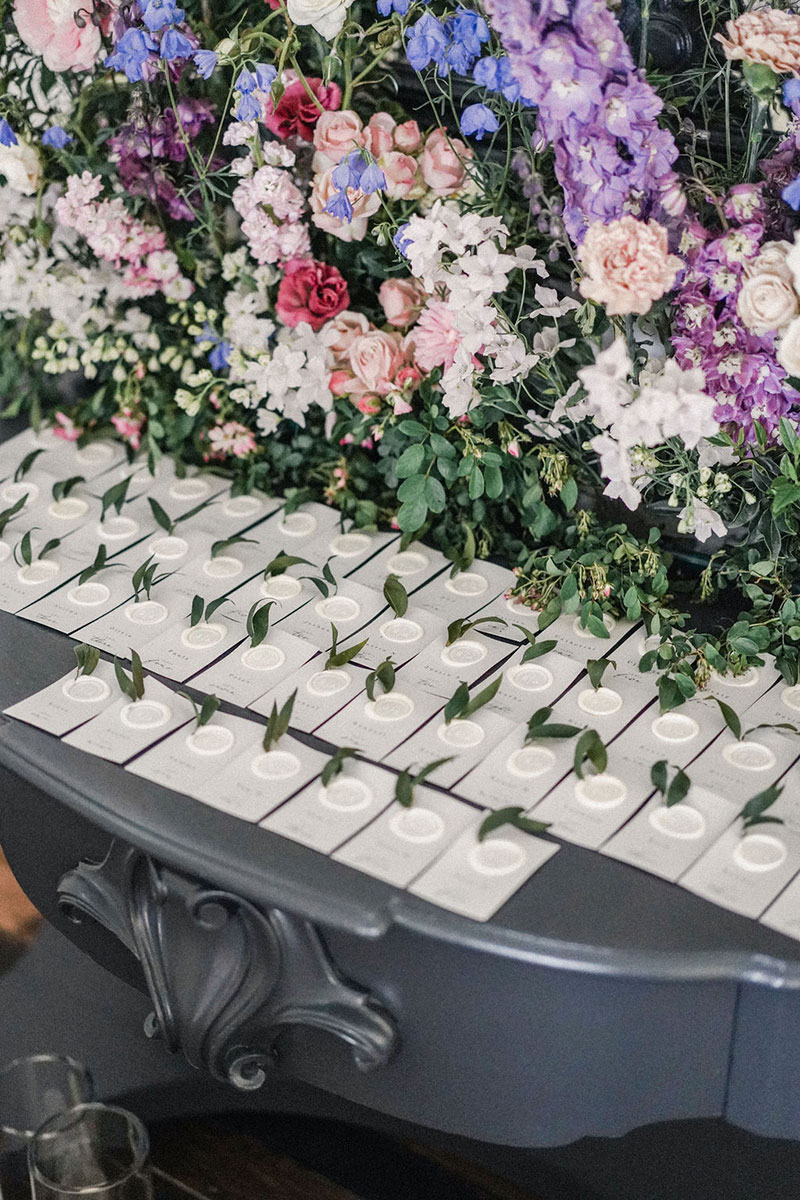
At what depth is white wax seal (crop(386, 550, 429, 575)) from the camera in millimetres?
1426

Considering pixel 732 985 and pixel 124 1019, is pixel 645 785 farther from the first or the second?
pixel 124 1019

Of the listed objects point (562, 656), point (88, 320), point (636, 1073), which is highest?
point (88, 320)

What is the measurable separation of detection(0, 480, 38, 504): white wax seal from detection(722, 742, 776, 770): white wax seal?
35.4 inches

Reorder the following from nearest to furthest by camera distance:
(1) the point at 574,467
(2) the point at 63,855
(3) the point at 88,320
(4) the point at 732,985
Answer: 1. (4) the point at 732,985
2. (2) the point at 63,855
3. (1) the point at 574,467
4. (3) the point at 88,320

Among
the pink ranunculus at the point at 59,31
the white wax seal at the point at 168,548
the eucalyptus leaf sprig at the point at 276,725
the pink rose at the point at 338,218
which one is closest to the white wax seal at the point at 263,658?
the eucalyptus leaf sprig at the point at 276,725

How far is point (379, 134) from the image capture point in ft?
4.19

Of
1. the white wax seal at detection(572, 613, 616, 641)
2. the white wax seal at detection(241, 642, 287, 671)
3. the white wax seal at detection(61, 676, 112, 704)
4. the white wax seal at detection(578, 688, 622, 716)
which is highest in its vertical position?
the white wax seal at detection(61, 676, 112, 704)

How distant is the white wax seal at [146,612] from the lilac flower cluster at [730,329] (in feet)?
1.95

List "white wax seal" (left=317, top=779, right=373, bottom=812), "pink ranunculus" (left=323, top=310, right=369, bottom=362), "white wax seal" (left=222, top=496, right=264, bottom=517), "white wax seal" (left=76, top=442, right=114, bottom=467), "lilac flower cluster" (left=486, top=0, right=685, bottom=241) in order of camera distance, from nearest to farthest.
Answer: "lilac flower cluster" (left=486, top=0, right=685, bottom=241) → "white wax seal" (left=317, top=779, right=373, bottom=812) → "pink ranunculus" (left=323, top=310, right=369, bottom=362) → "white wax seal" (left=222, top=496, right=264, bottom=517) → "white wax seal" (left=76, top=442, right=114, bottom=467)

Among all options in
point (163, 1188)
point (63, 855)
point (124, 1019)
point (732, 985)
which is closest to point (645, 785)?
point (732, 985)

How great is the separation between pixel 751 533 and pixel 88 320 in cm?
87

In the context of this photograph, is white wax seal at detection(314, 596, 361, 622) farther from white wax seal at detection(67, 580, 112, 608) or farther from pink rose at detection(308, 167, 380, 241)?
pink rose at detection(308, 167, 380, 241)

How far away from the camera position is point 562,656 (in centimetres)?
128

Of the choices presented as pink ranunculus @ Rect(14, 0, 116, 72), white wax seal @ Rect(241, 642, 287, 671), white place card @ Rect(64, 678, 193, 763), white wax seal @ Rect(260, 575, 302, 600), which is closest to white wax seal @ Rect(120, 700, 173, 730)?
white place card @ Rect(64, 678, 193, 763)
